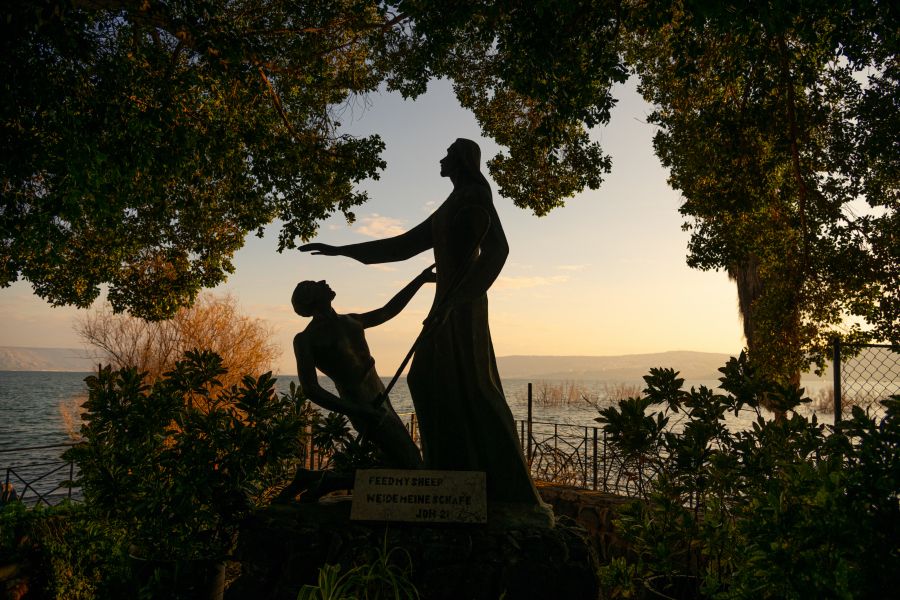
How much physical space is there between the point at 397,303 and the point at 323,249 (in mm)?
789

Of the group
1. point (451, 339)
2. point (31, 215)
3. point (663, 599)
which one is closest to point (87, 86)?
point (31, 215)

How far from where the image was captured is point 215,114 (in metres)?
7.77

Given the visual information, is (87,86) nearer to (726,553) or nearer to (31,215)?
(31,215)

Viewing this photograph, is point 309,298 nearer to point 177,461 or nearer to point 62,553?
point 177,461

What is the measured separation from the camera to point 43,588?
18.3ft

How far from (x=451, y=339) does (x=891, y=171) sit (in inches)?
309

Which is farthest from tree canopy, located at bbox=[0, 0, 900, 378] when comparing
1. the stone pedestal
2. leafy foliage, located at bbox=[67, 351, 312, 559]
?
the stone pedestal

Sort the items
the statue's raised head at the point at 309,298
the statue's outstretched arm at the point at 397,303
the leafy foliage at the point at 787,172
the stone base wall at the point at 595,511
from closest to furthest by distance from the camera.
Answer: the statue's raised head at the point at 309,298, the statue's outstretched arm at the point at 397,303, the stone base wall at the point at 595,511, the leafy foliage at the point at 787,172

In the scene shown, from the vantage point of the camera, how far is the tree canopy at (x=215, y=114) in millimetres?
5465

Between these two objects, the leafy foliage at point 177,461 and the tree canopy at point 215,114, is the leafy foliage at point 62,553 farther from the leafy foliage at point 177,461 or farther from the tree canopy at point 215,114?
the tree canopy at point 215,114

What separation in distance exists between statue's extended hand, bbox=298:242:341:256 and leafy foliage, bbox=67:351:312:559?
112 cm

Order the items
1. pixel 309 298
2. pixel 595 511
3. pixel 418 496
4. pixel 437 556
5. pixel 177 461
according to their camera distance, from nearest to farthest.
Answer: pixel 437 556, pixel 418 496, pixel 177 461, pixel 309 298, pixel 595 511

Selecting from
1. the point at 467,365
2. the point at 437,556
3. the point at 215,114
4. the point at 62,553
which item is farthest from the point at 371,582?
the point at 215,114

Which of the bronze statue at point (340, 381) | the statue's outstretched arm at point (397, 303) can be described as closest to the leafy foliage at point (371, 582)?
the bronze statue at point (340, 381)
